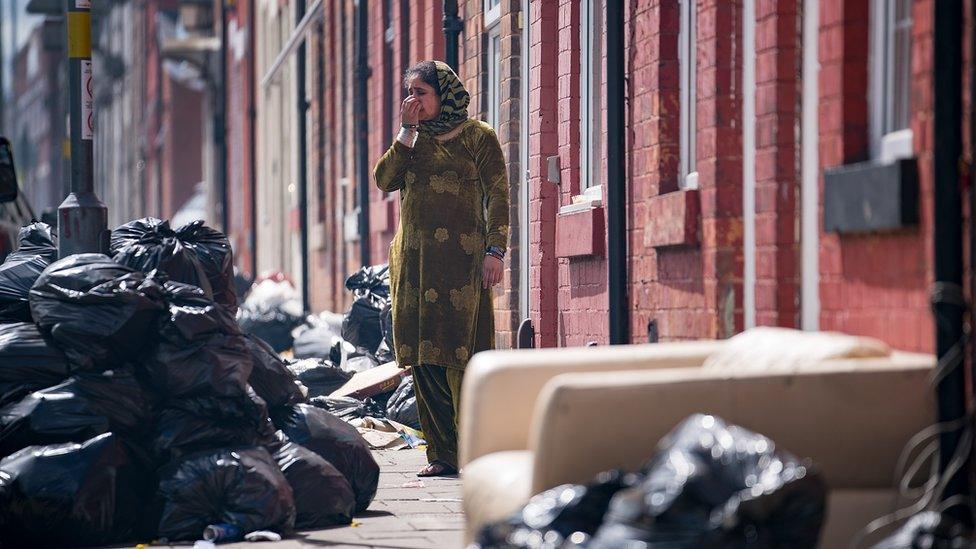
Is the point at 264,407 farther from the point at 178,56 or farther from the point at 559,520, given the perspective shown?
the point at 178,56

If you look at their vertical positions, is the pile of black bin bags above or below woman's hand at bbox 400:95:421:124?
below

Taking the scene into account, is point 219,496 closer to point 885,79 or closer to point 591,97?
point 885,79

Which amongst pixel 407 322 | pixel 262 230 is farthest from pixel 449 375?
pixel 262 230

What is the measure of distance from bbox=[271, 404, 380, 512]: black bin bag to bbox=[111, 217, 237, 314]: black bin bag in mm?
828

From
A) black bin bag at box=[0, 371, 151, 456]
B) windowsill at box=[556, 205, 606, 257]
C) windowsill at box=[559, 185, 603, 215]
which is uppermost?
windowsill at box=[559, 185, 603, 215]

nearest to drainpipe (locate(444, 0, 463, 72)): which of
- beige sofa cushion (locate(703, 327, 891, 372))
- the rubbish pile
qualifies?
beige sofa cushion (locate(703, 327, 891, 372))

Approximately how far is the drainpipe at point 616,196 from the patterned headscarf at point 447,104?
751mm

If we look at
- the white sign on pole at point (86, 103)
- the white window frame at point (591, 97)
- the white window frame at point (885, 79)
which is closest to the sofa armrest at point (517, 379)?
the white window frame at point (885, 79)

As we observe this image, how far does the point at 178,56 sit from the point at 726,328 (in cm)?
2784

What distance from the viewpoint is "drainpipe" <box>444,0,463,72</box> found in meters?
13.5

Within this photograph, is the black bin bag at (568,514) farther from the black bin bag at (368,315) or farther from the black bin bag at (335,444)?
the black bin bag at (368,315)

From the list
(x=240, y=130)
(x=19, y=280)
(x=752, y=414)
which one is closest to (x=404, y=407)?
(x=19, y=280)

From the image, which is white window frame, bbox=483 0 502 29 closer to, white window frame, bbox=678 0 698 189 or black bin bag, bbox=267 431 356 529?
white window frame, bbox=678 0 698 189

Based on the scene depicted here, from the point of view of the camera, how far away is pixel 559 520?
4.38m
